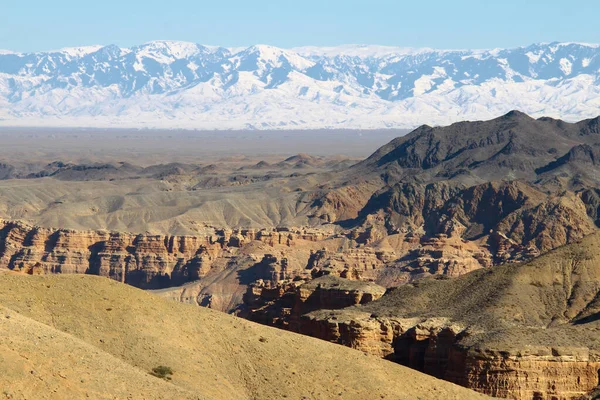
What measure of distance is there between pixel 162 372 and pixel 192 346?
5519 mm

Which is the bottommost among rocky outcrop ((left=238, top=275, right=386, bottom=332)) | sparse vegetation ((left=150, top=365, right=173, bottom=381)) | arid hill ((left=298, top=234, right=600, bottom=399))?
rocky outcrop ((left=238, top=275, right=386, bottom=332))

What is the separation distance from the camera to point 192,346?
68.9 m

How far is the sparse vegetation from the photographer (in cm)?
6304

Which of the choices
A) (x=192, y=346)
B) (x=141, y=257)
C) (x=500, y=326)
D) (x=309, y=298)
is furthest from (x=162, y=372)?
(x=141, y=257)

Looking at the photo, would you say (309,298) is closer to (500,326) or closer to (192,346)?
(500,326)

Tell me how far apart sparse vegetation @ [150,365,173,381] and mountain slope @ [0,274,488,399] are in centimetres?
30

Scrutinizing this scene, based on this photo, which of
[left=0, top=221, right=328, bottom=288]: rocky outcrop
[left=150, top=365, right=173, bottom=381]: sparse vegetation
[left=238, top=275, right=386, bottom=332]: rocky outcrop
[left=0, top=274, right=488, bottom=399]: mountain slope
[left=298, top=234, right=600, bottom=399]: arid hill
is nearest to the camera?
[left=150, top=365, right=173, bottom=381]: sparse vegetation

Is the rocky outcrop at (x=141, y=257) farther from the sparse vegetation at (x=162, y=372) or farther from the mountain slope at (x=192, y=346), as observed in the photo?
the sparse vegetation at (x=162, y=372)

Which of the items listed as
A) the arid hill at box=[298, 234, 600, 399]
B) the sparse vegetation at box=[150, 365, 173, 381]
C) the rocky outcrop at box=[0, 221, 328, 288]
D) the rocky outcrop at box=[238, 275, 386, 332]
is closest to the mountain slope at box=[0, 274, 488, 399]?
the sparse vegetation at box=[150, 365, 173, 381]

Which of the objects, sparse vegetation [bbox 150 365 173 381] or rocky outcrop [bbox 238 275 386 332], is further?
rocky outcrop [bbox 238 275 386 332]

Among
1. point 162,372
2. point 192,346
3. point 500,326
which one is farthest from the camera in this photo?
point 500,326

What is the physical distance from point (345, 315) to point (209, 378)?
2504 cm

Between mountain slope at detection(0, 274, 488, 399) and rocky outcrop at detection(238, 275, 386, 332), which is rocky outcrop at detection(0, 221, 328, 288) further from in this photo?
mountain slope at detection(0, 274, 488, 399)

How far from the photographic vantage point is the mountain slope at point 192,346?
64.8m
